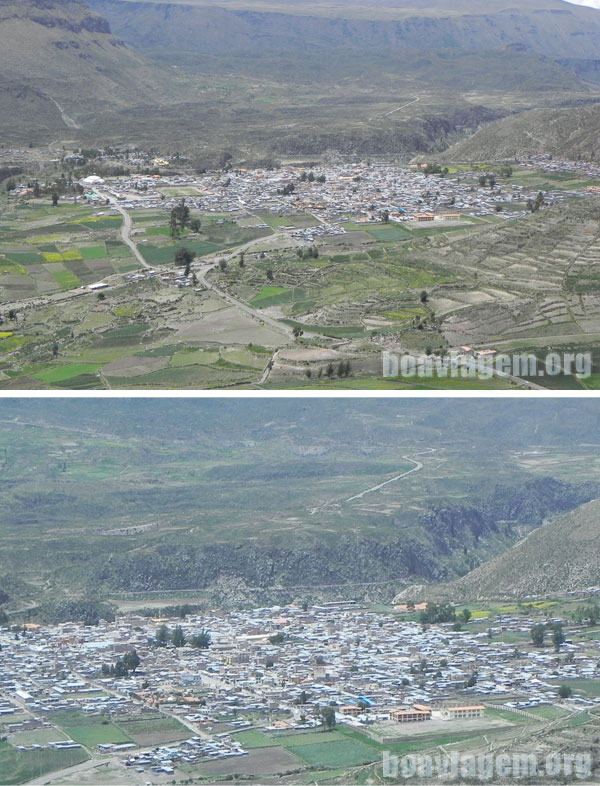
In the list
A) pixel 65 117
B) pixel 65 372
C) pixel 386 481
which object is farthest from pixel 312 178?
pixel 65 117

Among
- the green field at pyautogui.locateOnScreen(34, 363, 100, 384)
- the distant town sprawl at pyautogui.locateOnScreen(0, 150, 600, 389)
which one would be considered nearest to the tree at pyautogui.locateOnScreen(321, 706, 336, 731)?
the distant town sprawl at pyautogui.locateOnScreen(0, 150, 600, 389)

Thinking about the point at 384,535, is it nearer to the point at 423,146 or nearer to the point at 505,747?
the point at 505,747

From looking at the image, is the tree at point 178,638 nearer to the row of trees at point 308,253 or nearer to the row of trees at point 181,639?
the row of trees at point 181,639

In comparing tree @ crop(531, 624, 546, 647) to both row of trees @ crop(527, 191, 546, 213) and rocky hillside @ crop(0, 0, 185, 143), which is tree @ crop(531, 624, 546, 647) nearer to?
row of trees @ crop(527, 191, 546, 213)

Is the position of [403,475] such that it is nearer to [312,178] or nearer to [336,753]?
[336,753]

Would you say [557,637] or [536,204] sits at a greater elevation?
[536,204]

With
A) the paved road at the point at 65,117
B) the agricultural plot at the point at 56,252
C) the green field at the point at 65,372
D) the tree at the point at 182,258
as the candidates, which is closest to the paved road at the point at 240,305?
the tree at the point at 182,258

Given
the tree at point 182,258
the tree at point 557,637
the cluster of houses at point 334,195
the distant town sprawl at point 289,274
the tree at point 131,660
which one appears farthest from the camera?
the cluster of houses at point 334,195
